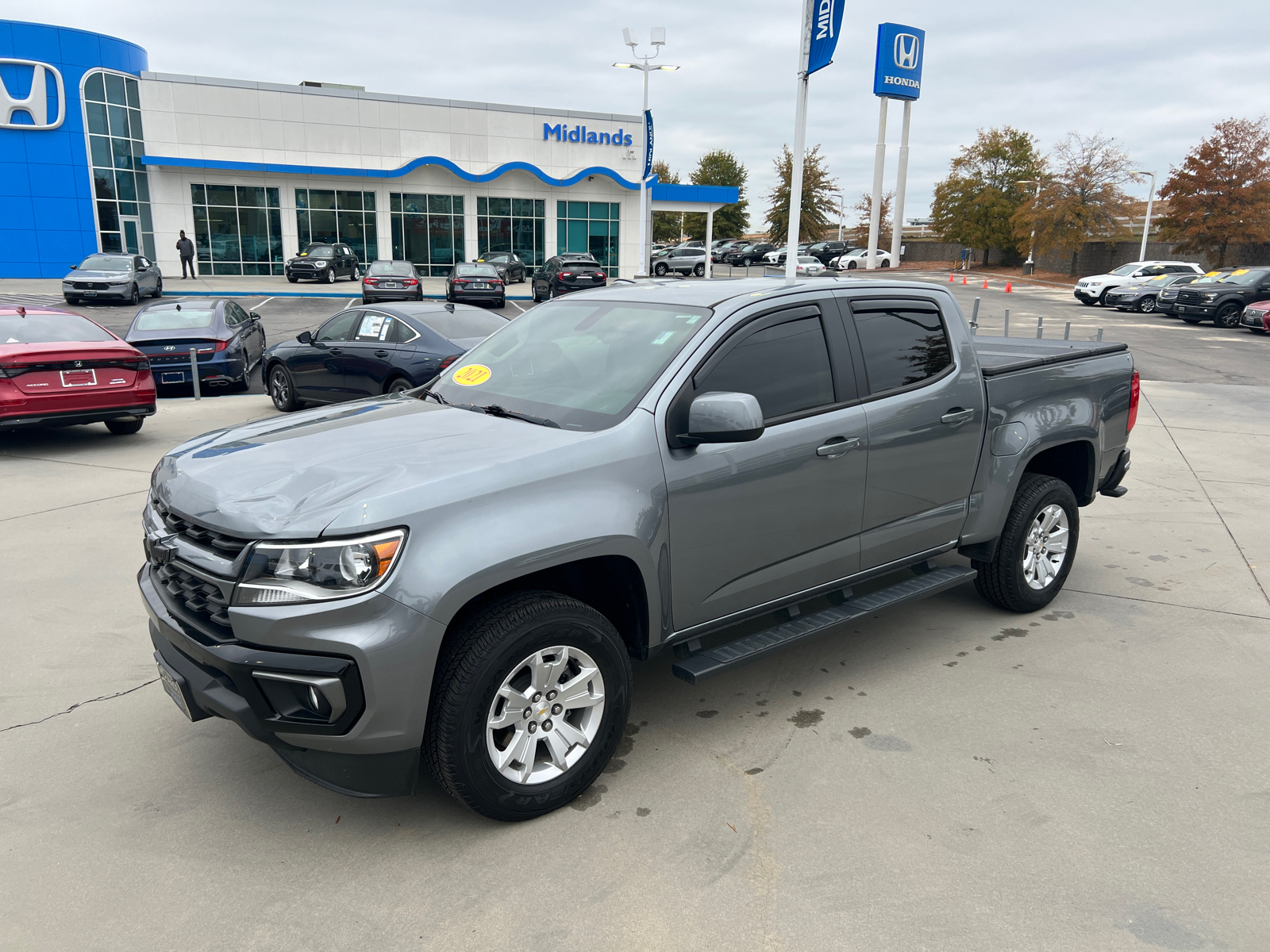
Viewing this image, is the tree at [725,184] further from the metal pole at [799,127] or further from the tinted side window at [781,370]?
the tinted side window at [781,370]

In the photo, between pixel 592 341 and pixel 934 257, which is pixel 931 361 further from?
pixel 934 257

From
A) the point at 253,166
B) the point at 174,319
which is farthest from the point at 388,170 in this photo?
the point at 174,319

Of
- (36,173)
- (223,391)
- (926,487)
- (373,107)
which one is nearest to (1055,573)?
(926,487)

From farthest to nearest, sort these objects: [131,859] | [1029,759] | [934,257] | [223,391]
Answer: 1. [934,257]
2. [223,391]
3. [1029,759]
4. [131,859]

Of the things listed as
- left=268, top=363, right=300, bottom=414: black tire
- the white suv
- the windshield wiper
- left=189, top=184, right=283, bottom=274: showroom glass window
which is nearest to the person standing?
left=189, top=184, right=283, bottom=274: showroom glass window

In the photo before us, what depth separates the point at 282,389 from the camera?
Answer: 39.5 feet

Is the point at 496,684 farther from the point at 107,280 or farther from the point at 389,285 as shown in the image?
the point at 107,280

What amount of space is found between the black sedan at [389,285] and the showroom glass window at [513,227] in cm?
1707

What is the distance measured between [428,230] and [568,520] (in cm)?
4360

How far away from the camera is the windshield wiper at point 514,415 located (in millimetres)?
3596

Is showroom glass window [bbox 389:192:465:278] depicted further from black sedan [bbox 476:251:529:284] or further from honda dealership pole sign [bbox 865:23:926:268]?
honda dealership pole sign [bbox 865:23:926:268]

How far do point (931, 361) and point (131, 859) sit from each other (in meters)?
4.00

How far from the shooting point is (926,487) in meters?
4.54

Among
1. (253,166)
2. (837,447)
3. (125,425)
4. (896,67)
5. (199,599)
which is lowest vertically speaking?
(125,425)
